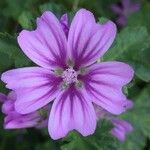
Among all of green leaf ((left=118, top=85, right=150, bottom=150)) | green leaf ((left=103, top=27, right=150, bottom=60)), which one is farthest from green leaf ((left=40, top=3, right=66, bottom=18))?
green leaf ((left=118, top=85, right=150, bottom=150))

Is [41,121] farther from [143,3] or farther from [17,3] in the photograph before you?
[143,3]

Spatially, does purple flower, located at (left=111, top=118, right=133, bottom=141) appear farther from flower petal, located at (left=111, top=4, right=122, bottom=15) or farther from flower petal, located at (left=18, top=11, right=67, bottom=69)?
flower petal, located at (left=111, top=4, right=122, bottom=15)

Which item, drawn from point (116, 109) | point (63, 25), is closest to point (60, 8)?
point (63, 25)

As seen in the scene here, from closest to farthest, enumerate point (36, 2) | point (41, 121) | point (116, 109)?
1. point (116, 109)
2. point (41, 121)
3. point (36, 2)

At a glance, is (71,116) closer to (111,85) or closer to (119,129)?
(111,85)

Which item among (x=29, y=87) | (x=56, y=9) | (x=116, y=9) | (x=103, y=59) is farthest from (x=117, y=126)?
(x=116, y=9)
